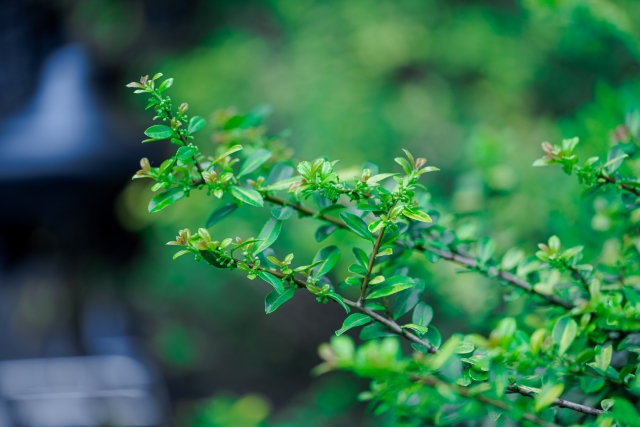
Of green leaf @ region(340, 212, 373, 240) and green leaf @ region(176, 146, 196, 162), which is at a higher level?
green leaf @ region(176, 146, 196, 162)

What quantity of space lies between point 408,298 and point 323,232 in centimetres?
13

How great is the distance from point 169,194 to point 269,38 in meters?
2.30

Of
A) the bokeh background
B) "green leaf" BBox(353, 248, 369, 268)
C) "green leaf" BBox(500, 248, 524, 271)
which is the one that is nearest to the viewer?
"green leaf" BBox(353, 248, 369, 268)

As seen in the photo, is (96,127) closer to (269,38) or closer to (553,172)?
(269,38)

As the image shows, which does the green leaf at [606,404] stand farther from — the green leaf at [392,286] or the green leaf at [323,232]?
the green leaf at [323,232]

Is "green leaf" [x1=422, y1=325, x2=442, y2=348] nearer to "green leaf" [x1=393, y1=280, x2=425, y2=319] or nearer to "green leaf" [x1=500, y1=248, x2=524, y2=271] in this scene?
"green leaf" [x1=393, y1=280, x2=425, y2=319]

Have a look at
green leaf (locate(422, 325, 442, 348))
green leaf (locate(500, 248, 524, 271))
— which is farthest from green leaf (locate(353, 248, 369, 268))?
green leaf (locate(500, 248, 524, 271))

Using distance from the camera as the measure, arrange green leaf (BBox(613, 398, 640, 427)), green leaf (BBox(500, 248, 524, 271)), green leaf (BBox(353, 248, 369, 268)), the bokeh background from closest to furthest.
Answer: green leaf (BBox(613, 398, 640, 427))
green leaf (BBox(353, 248, 369, 268))
green leaf (BBox(500, 248, 524, 271))
the bokeh background

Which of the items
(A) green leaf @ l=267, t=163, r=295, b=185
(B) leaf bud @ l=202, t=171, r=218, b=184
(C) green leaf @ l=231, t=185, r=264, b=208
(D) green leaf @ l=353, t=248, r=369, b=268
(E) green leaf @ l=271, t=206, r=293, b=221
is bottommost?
(D) green leaf @ l=353, t=248, r=369, b=268

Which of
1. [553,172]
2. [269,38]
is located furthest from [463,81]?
[269,38]

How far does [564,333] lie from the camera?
53cm

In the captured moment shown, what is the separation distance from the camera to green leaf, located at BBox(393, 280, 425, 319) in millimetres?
561

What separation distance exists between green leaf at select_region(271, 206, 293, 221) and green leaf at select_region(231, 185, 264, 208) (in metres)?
0.03

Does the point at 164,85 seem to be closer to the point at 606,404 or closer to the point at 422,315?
the point at 422,315
